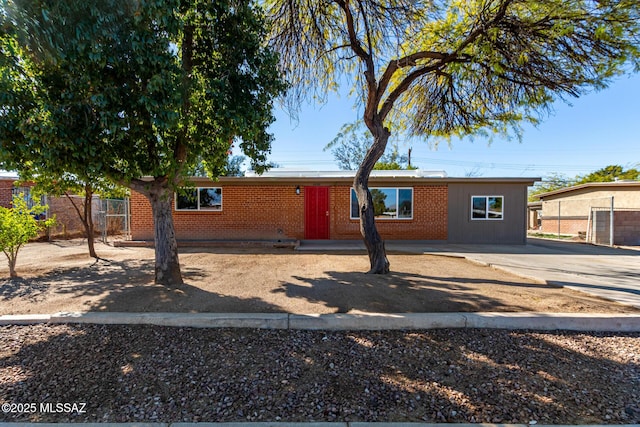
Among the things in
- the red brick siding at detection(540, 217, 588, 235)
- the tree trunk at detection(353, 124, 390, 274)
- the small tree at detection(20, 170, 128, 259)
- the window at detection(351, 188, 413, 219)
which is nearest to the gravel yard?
the tree trunk at detection(353, 124, 390, 274)

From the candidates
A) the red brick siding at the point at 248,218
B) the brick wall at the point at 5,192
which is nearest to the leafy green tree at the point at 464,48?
the red brick siding at the point at 248,218

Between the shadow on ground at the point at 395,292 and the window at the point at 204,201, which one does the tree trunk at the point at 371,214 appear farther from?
the window at the point at 204,201

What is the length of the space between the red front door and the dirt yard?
12.5 ft

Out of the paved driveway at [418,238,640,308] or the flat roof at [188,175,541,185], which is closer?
the paved driveway at [418,238,640,308]

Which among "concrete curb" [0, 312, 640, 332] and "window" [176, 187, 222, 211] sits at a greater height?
"window" [176, 187, 222, 211]

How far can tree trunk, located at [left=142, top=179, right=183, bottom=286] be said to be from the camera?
16.1 feet

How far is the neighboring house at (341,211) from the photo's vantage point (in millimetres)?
11469

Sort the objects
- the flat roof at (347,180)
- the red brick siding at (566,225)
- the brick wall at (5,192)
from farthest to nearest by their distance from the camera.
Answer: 1. the red brick siding at (566,225)
2. the brick wall at (5,192)
3. the flat roof at (347,180)

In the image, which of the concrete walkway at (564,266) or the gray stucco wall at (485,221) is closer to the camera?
the concrete walkway at (564,266)

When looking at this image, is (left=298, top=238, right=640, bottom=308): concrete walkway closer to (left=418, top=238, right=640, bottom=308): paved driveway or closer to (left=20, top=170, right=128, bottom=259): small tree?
(left=418, top=238, right=640, bottom=308): paved driveway

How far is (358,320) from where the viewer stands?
3.56 meters

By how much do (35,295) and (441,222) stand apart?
38.8ft

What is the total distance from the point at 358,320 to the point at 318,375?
1055 millimetres

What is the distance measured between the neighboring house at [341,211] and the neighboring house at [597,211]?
4900 mm
